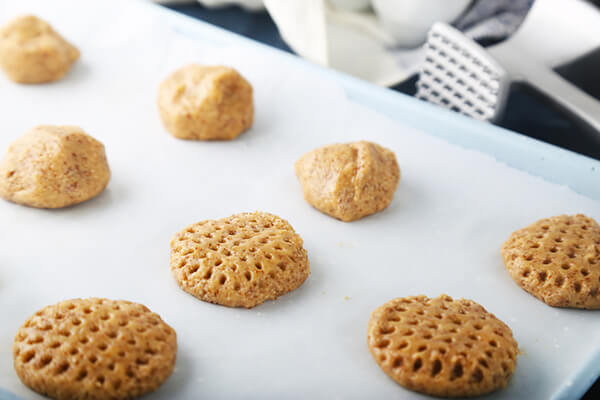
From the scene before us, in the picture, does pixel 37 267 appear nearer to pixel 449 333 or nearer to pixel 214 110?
pixel 214 110

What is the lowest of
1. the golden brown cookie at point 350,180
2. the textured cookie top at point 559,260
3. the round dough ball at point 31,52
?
the round dough ball at point 31,52

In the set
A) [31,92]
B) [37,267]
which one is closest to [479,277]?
[37,267]

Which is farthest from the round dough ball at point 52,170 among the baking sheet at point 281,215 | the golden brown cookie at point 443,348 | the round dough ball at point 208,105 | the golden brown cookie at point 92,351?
the golden brown cookie at point 443,348

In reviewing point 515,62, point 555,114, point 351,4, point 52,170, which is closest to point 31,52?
point 52,170

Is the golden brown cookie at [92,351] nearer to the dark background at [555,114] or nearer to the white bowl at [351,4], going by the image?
the dark background at [555,114]

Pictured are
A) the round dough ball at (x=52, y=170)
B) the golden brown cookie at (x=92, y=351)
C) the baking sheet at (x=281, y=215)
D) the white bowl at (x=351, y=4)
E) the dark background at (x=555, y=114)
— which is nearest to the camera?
the golden brown cookie at (x=92, y=351)

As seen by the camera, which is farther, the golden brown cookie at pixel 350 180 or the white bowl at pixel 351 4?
the white bowl at pixel 351 4
